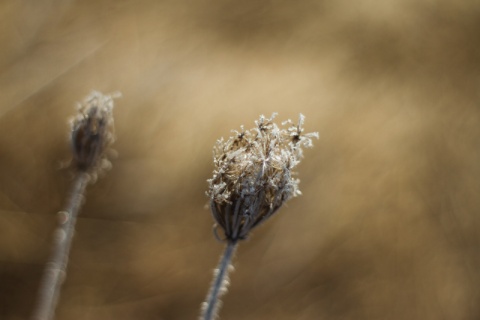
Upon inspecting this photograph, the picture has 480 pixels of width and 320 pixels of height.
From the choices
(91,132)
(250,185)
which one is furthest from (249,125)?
(250,185)

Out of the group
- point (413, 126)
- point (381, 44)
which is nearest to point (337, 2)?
point (381, 44)

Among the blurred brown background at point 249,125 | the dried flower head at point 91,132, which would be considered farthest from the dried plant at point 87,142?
the blurred brown background at point 249,125

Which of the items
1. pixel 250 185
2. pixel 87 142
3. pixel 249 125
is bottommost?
pixel 250 185

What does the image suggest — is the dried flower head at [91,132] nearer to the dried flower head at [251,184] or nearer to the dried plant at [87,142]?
the dried plant at [87,142]

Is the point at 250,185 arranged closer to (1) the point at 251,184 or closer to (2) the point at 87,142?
(1) the point at 251,184

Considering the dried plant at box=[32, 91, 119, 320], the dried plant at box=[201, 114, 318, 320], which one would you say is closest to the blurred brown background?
the dried plant at box=[32, 91, 119, 320]
